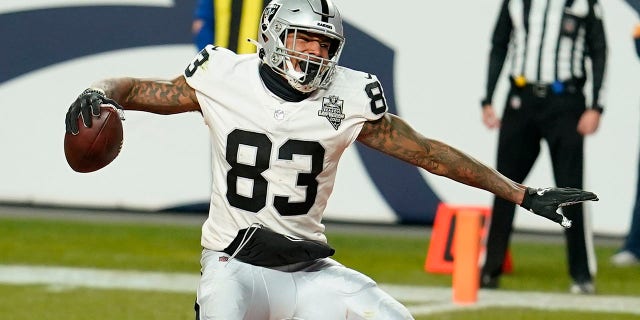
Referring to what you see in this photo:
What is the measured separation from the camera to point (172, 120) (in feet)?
29.5

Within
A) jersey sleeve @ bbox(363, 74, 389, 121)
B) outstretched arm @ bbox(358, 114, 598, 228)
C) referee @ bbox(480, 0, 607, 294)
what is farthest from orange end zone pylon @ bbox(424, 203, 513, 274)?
jersey sleeve @ bbox(363, 74, 389, 121)

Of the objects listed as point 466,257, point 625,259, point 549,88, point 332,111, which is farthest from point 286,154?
point 625,259

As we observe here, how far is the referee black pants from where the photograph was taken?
6.85 metres

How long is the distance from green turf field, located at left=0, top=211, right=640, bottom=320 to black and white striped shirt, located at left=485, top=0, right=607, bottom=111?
1.11 metres

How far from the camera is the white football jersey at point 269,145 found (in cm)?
422

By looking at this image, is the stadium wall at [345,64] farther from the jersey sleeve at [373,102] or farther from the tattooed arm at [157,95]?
the tattooed arm at [157,95]

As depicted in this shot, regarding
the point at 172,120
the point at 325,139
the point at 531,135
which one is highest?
the point at 325,139

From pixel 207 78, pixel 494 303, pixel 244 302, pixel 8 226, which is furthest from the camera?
pixel 8 226

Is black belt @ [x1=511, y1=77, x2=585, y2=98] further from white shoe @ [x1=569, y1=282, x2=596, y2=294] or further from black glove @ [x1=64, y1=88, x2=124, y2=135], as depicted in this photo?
black glove @ [x1=64, y1=88, x2=124, y2=135]

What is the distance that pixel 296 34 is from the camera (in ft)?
14.0

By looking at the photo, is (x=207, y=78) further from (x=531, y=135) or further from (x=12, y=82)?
(x=12, y=82)

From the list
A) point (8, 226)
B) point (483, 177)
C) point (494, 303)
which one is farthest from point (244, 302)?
point (8, 226)

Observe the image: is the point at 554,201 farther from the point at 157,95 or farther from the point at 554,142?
the point at 554,142

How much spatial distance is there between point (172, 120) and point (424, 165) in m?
4.76
